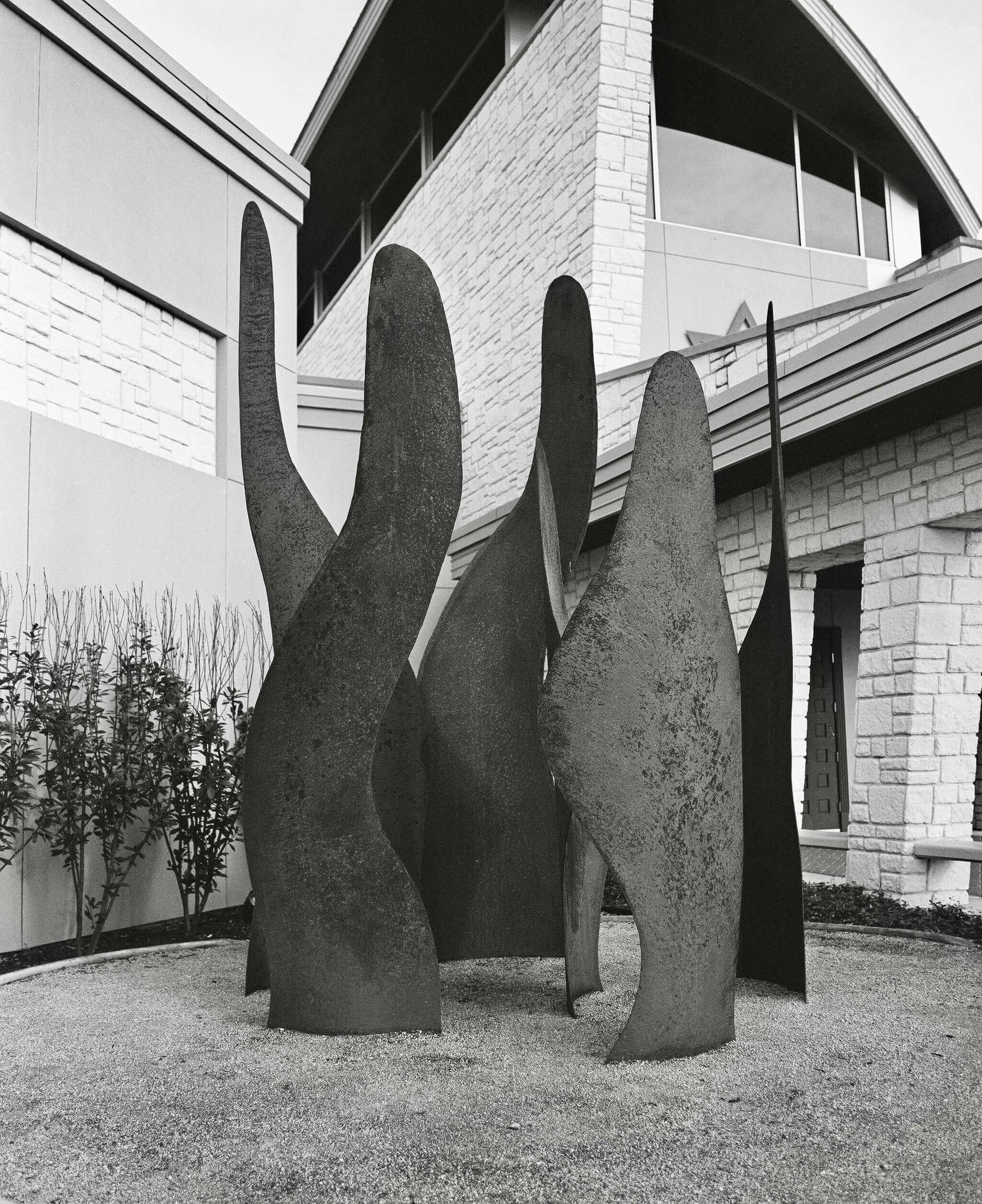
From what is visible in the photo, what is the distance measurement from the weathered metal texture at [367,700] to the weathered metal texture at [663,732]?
0.63 metres

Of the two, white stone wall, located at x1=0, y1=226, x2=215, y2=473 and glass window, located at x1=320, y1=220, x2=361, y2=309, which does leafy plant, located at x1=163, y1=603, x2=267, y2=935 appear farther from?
glass window, located at x1=320, y1=220, x2=361, y2=309

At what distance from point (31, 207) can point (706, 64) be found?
961 cm

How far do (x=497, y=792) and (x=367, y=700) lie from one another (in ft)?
3.46

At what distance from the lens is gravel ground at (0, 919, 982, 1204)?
7.79 ft

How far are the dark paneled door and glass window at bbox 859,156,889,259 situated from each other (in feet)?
18.1

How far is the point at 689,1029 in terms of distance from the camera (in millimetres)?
3266

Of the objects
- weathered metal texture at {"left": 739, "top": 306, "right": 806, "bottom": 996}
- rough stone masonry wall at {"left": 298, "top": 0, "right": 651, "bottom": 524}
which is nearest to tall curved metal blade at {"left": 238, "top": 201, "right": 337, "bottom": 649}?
weathered metal texture at {"left": 739, "top": 306, "right": 806, "bottom": 996}

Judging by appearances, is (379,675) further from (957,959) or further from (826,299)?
(826,299)

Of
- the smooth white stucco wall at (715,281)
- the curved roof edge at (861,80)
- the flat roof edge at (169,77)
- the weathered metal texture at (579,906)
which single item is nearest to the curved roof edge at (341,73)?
the curved roof edge at (861,80)

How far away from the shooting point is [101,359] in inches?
256

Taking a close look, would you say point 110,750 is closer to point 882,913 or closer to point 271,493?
point 271,493

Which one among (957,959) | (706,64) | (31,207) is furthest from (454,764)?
(706,64)

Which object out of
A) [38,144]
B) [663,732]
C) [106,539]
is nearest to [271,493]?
[663,732]

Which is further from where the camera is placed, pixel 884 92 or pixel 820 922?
pixel 884 92
